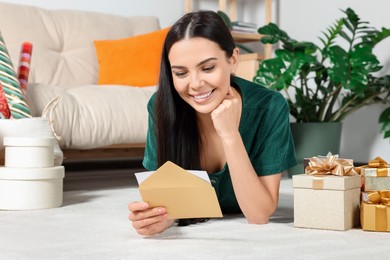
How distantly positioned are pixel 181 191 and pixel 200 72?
11.9 inches

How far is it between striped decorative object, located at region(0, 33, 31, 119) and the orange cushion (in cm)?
97

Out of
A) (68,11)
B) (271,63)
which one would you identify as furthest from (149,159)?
(68,11)

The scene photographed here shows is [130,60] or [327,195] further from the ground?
[130,60]

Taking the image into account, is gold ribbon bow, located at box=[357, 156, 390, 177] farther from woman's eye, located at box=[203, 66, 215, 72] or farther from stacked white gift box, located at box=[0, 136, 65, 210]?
stacked white gift box, located at box=[0, 136, 65, 210]

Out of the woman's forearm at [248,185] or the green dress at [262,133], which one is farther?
the green dress at [262,133]

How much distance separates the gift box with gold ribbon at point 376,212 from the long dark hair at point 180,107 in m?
0.45

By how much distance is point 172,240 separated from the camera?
4.65 ft

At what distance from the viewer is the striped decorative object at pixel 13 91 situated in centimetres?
216

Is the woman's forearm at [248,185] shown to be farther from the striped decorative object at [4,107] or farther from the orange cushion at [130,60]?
the orange cushion at [130,60]

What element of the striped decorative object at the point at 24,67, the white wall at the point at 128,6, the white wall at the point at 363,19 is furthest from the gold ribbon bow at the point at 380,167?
the white wall at the point at 128,6

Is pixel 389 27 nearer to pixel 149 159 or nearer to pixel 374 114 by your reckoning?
pixel 374 114

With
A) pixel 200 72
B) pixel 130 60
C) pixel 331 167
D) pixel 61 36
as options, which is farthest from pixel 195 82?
pixel 61 36

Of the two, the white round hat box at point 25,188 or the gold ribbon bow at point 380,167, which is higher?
the gold ribbon bow at point 380,167

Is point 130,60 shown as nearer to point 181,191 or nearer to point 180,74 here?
point 180,74
